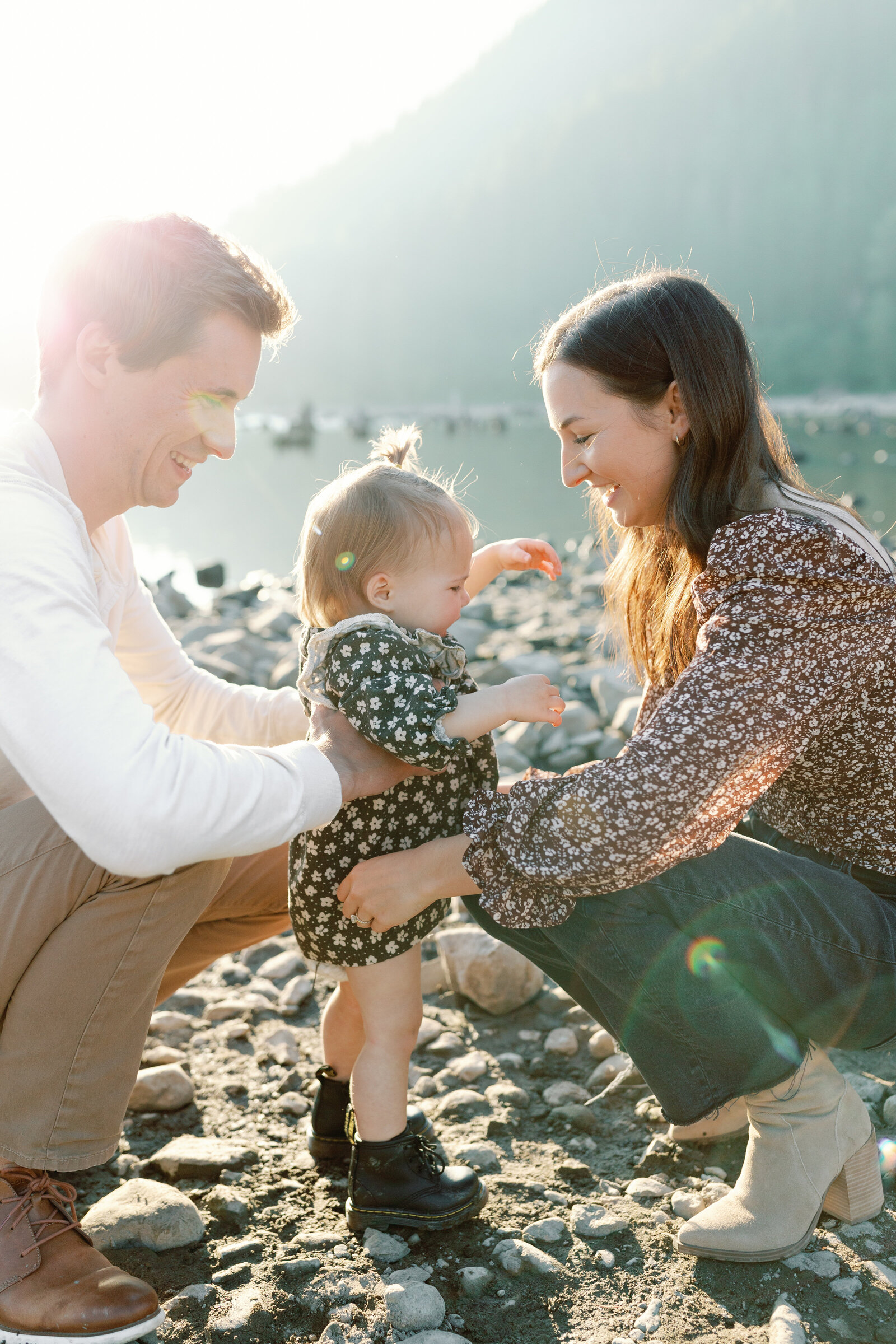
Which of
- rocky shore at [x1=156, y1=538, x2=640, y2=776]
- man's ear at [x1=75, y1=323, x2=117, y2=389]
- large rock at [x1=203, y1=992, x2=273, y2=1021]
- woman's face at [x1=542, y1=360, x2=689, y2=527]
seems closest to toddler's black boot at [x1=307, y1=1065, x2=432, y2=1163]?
large rock at [x1=203, y1=992, x2=273, y2=1021]

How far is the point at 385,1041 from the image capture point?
191 cm

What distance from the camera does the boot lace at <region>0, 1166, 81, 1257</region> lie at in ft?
5.27

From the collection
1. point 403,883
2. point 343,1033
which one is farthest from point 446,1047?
point 403,883

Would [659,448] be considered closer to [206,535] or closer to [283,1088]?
[283,1088]

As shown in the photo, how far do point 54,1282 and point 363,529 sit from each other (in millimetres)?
1376

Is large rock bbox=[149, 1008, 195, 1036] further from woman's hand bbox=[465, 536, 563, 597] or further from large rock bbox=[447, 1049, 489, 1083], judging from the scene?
woman's hand bbox=[465, 536, 563, 597]

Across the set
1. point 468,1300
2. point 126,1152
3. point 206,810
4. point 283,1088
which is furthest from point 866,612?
point 126,1152

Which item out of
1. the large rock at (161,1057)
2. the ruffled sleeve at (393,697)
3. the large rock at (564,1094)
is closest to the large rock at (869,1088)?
the large rock at (564,1094)

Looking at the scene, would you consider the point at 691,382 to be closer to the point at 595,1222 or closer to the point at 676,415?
the point at 676,415

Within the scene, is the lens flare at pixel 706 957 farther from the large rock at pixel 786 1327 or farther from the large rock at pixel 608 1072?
the large rock at pixel 608 1072

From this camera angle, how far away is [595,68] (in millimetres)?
112000

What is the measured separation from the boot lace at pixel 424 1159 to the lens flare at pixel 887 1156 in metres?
0.86

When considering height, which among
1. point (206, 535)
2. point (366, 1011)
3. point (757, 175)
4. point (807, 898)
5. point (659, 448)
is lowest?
point (206, 535)

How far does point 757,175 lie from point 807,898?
84.4 m
